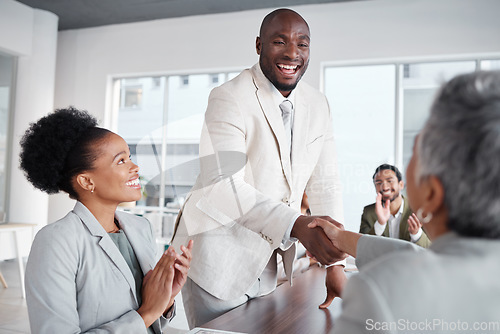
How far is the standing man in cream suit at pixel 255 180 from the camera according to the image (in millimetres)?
1597

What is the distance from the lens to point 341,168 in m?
5.75

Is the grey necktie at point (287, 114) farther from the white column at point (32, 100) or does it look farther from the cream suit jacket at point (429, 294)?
the white column at point (32, 100)

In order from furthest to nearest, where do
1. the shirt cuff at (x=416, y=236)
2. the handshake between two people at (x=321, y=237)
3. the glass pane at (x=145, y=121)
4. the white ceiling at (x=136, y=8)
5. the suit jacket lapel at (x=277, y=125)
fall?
1. the glass pane at (x=145, y=121)
2. the white ceiling at (x=136, y=8)
3. the shirt cuff at (x=416, y=236)
4. the suit jacket lapel at (x=277, y=125)
5. the handshake between two people at (x=321, y=237)

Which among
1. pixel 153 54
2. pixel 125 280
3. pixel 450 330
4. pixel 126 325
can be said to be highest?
pixel 153 54

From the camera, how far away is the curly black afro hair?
1.50 metres

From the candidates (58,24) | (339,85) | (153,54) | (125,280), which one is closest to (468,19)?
(339,85)

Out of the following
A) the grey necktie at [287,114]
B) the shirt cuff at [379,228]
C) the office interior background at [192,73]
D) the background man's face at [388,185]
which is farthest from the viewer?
the office interior background at [192,73]

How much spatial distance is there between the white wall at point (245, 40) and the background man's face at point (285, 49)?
4.08m

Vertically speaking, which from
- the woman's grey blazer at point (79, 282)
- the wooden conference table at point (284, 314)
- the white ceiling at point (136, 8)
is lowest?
the wooden conference table at point (284, 314)

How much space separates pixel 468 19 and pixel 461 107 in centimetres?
542

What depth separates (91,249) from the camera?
1.38 meters

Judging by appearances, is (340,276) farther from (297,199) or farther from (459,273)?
(459,273)

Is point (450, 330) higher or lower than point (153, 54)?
lower

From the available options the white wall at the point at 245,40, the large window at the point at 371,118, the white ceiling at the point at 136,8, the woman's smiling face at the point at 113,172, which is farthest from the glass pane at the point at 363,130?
the woman's smiling face at the point at 113,172
